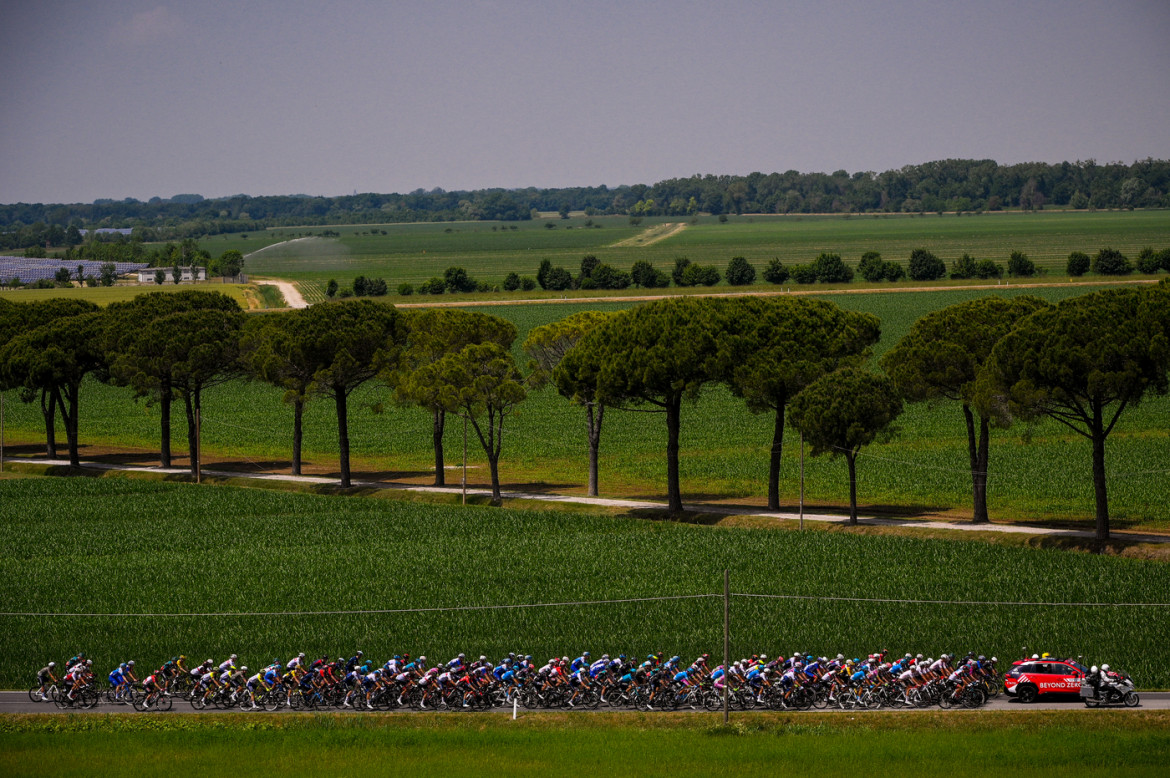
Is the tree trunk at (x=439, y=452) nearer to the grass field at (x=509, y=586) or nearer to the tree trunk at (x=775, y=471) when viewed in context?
the grass field at (x=509, y=586)

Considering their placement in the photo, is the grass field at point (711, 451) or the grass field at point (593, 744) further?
the grass field at point (711, 451)

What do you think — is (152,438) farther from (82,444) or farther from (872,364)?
(872,364)

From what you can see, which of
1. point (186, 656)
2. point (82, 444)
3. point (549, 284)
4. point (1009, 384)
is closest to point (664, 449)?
point (1009, 384)

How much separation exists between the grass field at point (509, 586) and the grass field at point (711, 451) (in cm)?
1151

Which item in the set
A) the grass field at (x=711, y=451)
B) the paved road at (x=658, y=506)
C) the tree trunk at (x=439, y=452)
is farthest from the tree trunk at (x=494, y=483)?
the grass field at (x=711, y=451)

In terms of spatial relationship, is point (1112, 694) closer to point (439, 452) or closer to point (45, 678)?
point (45, 678)

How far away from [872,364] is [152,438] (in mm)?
63703

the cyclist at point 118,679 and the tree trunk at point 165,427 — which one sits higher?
the tree trunk at point 165,427

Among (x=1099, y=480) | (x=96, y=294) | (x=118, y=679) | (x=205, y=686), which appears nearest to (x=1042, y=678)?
(x=1099, y=480)

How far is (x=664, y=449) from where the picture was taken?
8081 cm

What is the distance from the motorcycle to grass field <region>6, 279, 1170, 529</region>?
84.3 feet

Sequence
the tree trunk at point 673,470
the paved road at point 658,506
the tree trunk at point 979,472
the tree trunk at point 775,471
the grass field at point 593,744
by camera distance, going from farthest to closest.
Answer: the tree trunk at point 673,470 → the tree trunk at point 775,471 → the tree trunk at point 979,472 → the paved road at point 658,506 → the grass field at point 593,744

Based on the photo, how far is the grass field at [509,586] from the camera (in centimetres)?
3797

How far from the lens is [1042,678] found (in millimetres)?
31562
